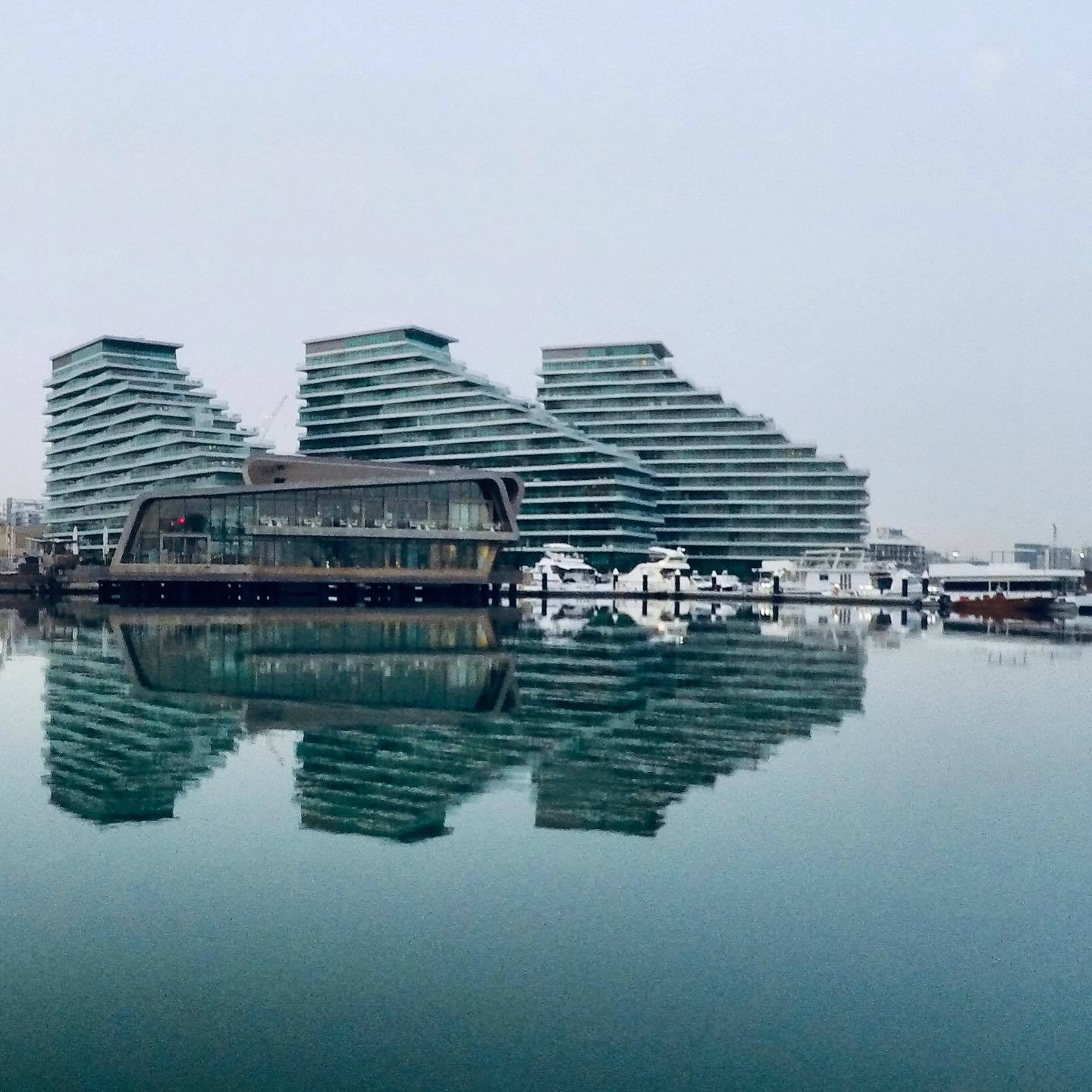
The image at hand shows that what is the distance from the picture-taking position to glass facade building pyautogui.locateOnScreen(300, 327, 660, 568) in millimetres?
180125

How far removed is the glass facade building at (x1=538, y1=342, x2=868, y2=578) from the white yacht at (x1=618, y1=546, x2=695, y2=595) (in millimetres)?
27582

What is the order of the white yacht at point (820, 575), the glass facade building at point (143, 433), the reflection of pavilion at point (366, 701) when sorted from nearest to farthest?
the reflection of pavilion at point (366, 701), the white yacht at point (820, 575), the glass facade building at point (143, 433)

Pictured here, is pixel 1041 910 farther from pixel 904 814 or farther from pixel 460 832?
pixel 460 832

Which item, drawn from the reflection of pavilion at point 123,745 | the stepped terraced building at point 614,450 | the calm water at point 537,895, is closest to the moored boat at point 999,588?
the stepped terraced building at point 614,450

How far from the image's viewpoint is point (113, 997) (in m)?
11.5

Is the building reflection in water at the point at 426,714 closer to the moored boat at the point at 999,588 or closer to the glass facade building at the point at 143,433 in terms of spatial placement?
the moored boat at the point at 999,588

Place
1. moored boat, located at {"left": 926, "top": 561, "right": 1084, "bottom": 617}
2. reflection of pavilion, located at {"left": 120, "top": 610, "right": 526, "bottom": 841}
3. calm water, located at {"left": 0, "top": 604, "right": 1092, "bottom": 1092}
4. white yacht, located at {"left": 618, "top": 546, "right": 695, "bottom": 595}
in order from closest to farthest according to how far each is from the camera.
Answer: calm water, located at {"left": 0, "top": 604, "right": 1092, "bottom": 1092} → reflection of pavilion, located at {"left": 120, "top": 610, "right": 526, "bottom": 841} → moored boat, located at {"left": 926, "top": 561, "right": 1084, "bottom": 617} → white yacht, located at {"left": 618, "top": 546, "right": 695, "bottom": 595}

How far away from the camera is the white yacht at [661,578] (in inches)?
6029

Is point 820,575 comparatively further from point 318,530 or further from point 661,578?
point 318,530

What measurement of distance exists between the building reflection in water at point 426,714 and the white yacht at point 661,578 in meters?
87.3

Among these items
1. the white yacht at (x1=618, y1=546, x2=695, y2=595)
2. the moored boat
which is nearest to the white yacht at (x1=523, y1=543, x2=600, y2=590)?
the white yacht at (x1=618, y1=546, x2=695, y2=595)

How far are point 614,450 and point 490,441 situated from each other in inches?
776

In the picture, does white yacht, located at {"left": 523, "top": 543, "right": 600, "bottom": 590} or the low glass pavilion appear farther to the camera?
white yacht, located at {"left": 523, "top": 543, "right": 600, "bottom": 590}

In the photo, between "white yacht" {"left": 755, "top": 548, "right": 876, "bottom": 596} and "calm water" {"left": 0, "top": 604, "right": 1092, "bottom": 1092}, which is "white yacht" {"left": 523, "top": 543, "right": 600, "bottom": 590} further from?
"calm water" {"left": 0, "top": 604, "right": 1092, "bottom": 1092}
